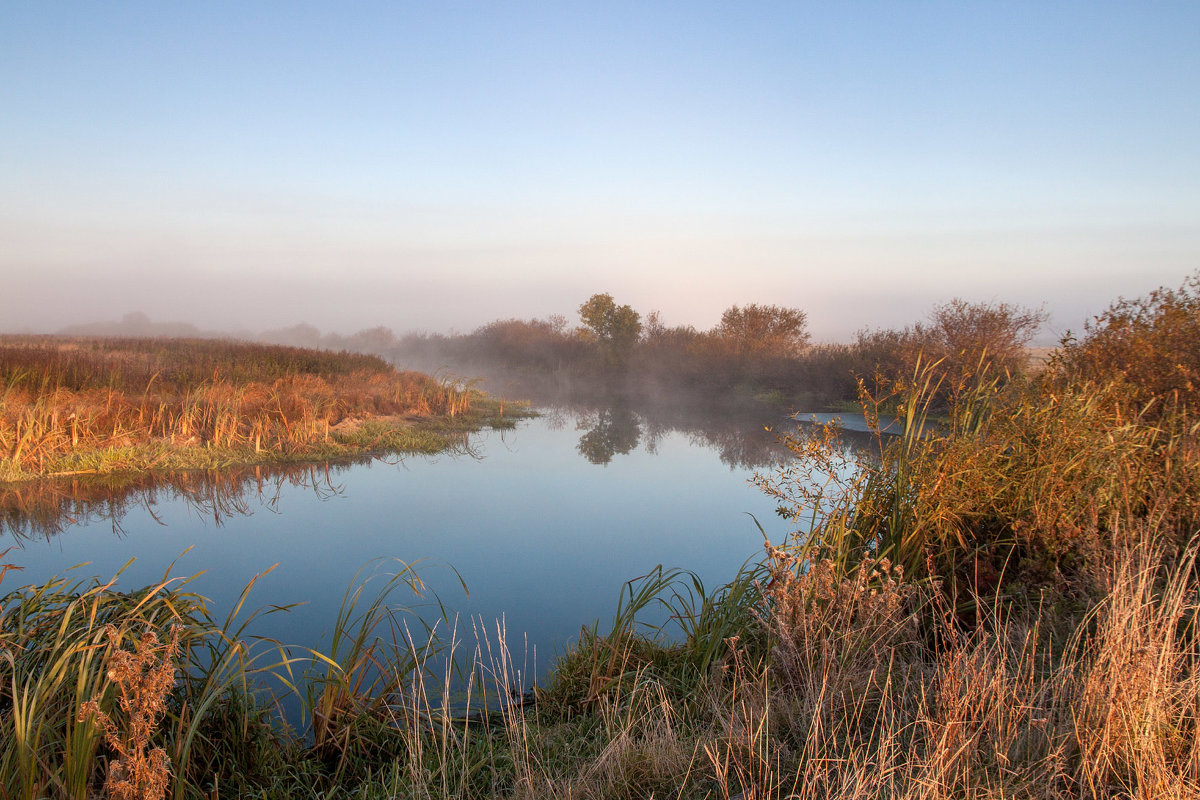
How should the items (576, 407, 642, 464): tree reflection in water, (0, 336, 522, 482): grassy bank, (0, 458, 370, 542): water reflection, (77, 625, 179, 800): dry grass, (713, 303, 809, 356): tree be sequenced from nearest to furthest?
(77, 625, 179, 800): dry grass → (0, 458, 370, 542): water reflection → (0, 336, 522, 482): grassy bank → (576, 407, 642, 464): tree reflection in water → (713, 303, 809, 356): tree

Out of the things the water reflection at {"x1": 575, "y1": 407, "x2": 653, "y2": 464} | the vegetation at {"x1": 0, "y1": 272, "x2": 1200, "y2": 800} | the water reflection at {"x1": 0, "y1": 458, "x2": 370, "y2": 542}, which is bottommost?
the water reflection at {"x1": 575, "y1": 407, "x2": 653, "y2": 464}

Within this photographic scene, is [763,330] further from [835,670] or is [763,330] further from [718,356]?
[835,670]

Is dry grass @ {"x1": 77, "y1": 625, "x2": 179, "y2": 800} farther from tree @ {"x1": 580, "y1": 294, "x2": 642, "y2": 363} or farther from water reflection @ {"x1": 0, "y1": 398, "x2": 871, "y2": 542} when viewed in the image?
tree @ {"x1": 580, "y1": 294, "x2": 642, "y2": 363}

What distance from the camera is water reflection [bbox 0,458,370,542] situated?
5.69 m

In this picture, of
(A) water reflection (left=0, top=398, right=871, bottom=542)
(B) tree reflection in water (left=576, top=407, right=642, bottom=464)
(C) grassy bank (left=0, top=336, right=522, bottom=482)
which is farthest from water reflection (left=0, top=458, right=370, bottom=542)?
(B) tree reflection in water (left=576, top=407, right=642, bottom=464)

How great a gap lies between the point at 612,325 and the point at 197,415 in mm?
21944

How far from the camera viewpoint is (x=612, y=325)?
1182 inches

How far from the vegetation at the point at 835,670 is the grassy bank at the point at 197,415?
17.1 feet

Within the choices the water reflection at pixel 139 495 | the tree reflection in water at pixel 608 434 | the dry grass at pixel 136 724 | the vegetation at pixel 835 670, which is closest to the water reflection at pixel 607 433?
the tree reflection in water at pixel 608 434

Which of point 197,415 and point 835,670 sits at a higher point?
point 197,415

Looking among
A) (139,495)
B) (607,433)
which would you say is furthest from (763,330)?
(139,495)

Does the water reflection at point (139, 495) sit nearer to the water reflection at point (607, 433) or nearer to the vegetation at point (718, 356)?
the water reflection at point (607, 433)

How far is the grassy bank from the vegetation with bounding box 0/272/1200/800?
5.21 metres

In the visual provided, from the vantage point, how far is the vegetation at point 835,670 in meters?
1.95
